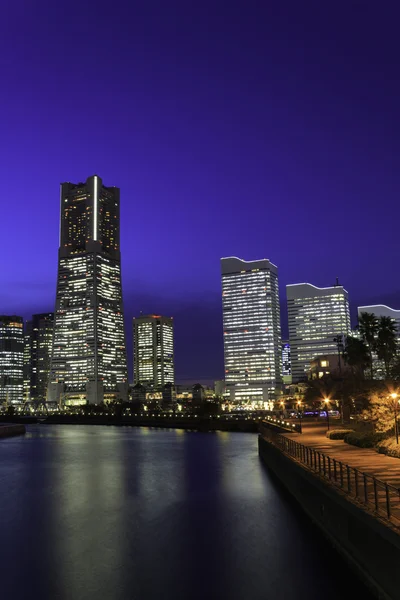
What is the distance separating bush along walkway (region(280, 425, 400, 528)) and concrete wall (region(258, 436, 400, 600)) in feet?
1.59

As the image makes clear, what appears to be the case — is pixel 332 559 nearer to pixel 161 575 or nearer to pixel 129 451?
pixel 161 575

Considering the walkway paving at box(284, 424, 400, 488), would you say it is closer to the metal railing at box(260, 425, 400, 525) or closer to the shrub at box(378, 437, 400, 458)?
the shrub at box(378, 437, 400, 458)

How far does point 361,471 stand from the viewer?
80.0 ft

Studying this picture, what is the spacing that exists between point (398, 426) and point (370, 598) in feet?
77.1

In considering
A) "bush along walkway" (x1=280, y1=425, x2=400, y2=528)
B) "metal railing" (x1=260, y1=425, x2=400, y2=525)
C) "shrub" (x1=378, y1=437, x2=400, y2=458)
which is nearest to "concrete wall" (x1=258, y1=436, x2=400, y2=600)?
"metal railing" (x1=260, y1=425, x2=400, y2=525)

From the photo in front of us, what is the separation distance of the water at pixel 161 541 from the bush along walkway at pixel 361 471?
2.83 metres

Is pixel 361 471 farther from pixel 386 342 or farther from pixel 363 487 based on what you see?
pixel 386 342

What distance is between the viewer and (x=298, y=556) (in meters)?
23.2

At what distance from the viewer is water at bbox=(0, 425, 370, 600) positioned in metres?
20.0

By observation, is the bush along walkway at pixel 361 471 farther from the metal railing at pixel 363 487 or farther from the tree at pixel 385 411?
the tree at pixel 385 411

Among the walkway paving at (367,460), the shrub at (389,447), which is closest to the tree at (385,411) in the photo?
the shrub at (389,447)

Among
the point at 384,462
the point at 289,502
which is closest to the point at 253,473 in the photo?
the point at 289,502

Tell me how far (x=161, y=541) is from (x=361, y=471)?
1021 cm

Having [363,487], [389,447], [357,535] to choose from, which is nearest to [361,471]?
[363,487]
